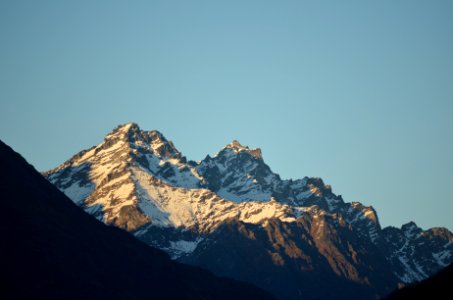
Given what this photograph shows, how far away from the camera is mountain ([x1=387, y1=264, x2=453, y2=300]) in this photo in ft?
538

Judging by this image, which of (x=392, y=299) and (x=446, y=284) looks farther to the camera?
(x=392, y=299)

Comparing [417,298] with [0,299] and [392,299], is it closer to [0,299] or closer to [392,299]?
[392,299]

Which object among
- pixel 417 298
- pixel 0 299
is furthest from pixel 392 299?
pixel 0 299

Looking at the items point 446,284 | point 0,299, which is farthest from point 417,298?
point 0,299

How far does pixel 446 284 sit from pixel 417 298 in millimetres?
5821

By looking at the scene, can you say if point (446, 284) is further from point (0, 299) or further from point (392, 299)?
point (0, 299)

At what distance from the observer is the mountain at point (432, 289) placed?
164 m

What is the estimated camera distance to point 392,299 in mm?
183875

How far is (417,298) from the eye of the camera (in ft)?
559

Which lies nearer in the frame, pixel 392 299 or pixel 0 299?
pixel 0 299

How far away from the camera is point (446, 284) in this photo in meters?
172

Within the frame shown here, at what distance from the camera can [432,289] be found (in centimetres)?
17188

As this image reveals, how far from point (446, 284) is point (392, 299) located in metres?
14.8

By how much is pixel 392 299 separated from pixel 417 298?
1370 centimetres
